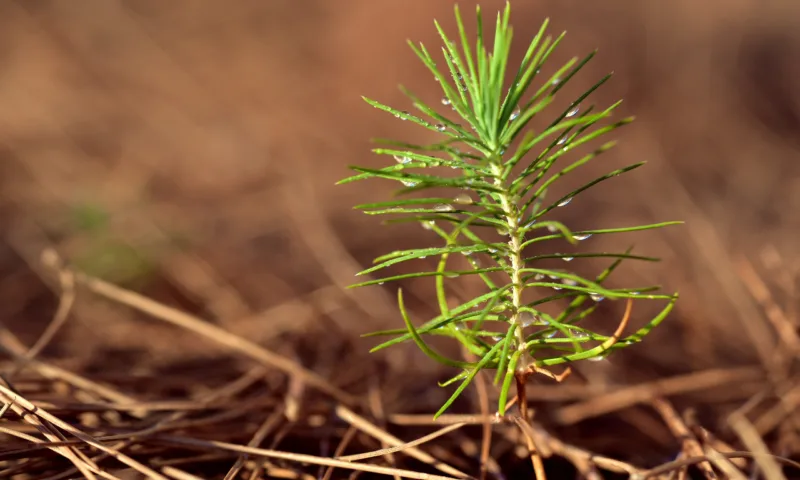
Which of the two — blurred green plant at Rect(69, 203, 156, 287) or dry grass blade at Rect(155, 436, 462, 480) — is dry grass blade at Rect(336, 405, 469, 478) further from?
blurred green plant at Rect(69, 203, 156, 287)

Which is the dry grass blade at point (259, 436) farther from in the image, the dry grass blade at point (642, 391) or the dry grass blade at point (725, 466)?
the dry grass blade at point (725, 466)

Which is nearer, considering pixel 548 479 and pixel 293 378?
pixel 548 479

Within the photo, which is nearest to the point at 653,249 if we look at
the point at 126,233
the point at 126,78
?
the point at 126,233

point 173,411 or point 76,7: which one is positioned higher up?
point 76,7

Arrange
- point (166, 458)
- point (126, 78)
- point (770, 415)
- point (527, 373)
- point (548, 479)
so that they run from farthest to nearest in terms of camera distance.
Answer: point (126, 78)
point (770, 415)
point (548, 479)
point (166, 458)
point (527, 373)

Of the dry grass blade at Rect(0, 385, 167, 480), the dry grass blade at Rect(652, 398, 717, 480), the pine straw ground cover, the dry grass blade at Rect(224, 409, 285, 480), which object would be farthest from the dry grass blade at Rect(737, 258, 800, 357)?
the dry grass blade at Rect(0, 385, 167, 480)

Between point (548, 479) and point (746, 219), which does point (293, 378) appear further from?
point (746, 219)

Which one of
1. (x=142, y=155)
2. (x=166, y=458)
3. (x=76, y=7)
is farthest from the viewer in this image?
(x=76, y=7)
